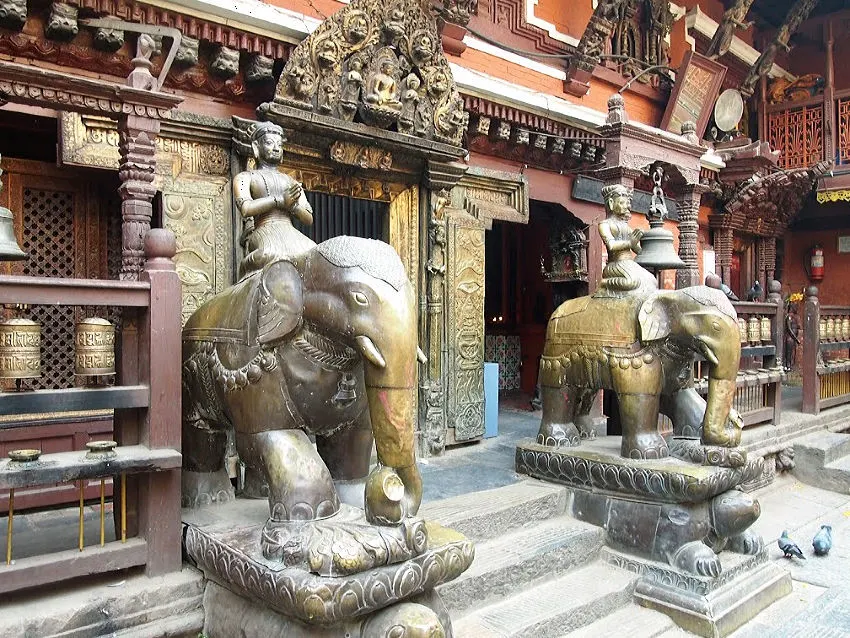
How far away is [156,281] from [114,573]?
Answer: 4.17 feet

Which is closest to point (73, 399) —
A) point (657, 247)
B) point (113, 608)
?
point (113, 608)

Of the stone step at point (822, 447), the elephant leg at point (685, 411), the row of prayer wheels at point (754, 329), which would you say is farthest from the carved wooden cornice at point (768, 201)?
the elephant leg at point (685, 411)

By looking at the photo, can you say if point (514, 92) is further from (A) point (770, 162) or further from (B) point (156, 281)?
(A) point (770, 162)

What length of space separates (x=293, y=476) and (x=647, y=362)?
101 inches

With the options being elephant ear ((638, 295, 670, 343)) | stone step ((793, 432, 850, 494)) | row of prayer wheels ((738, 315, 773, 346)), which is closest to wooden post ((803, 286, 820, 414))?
stone step ((793, 432, 850, 494))

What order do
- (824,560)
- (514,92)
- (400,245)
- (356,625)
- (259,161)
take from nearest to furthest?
(356,625), (259,161), (824,560), (400,245), (514,92)

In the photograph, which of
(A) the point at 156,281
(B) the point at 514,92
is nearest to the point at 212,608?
(A) the point at 156,281

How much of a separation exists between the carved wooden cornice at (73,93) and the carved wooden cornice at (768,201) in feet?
31.1

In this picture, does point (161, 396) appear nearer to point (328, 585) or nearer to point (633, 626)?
point (328, 585)

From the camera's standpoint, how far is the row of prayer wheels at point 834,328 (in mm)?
8172

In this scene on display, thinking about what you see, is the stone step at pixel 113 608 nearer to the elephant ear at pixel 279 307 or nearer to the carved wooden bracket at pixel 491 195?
the elephant ear at pixel 279 307

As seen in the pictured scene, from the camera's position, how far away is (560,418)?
4863mm

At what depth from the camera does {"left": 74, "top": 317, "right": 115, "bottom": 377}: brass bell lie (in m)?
2.73

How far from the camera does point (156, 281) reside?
282 cm
